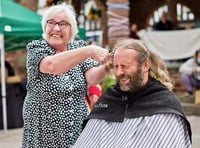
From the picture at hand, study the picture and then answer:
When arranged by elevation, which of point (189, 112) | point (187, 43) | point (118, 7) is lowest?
point (189, 112)

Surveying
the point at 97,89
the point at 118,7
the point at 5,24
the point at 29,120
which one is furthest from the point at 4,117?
the point at 29,120

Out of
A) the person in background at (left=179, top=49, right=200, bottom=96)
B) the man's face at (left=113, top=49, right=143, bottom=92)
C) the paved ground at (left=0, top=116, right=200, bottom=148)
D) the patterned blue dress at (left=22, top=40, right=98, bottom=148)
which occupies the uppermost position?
the man's face at (left=113, top=49, right=143, bottom=92)

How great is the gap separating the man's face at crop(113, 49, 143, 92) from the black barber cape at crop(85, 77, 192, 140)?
0.31ft

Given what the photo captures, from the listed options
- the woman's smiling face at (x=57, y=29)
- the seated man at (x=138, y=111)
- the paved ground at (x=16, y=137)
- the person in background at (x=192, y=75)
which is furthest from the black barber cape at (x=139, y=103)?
the person in background at (x=192, y=75)

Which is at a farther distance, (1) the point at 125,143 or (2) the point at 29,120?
(2) the point at 29,120

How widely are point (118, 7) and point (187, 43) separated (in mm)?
2270

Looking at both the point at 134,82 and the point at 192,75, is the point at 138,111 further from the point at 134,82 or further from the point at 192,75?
the point at 192,75

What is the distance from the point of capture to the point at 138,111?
2.91 m

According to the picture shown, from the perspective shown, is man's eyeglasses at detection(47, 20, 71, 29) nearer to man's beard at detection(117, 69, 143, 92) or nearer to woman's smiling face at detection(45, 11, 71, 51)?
woman's smiling face at detection(45, 11, 71, 51)

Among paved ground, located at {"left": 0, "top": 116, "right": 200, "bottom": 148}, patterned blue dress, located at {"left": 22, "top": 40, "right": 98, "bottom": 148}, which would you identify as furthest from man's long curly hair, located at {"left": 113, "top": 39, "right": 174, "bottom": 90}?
paved ground, located at {"left": 0, "top": 116, "right": 200, "bottom": 148}

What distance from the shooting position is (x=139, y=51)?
290cm

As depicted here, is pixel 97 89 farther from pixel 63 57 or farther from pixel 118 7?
pixel 118 7

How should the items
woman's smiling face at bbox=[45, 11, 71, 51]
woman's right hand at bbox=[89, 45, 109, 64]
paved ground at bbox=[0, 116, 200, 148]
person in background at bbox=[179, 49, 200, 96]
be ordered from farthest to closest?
person in background at bbox=[179, 49, 200, 96]
paved ground at bbox=[0, 116, 200, 148]
woman's smiling face at bbox=[45, 11, 71, 51]
woman's right hand at bbox=[89, 45, 109, 64]

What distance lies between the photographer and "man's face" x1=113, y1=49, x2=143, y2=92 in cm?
288
